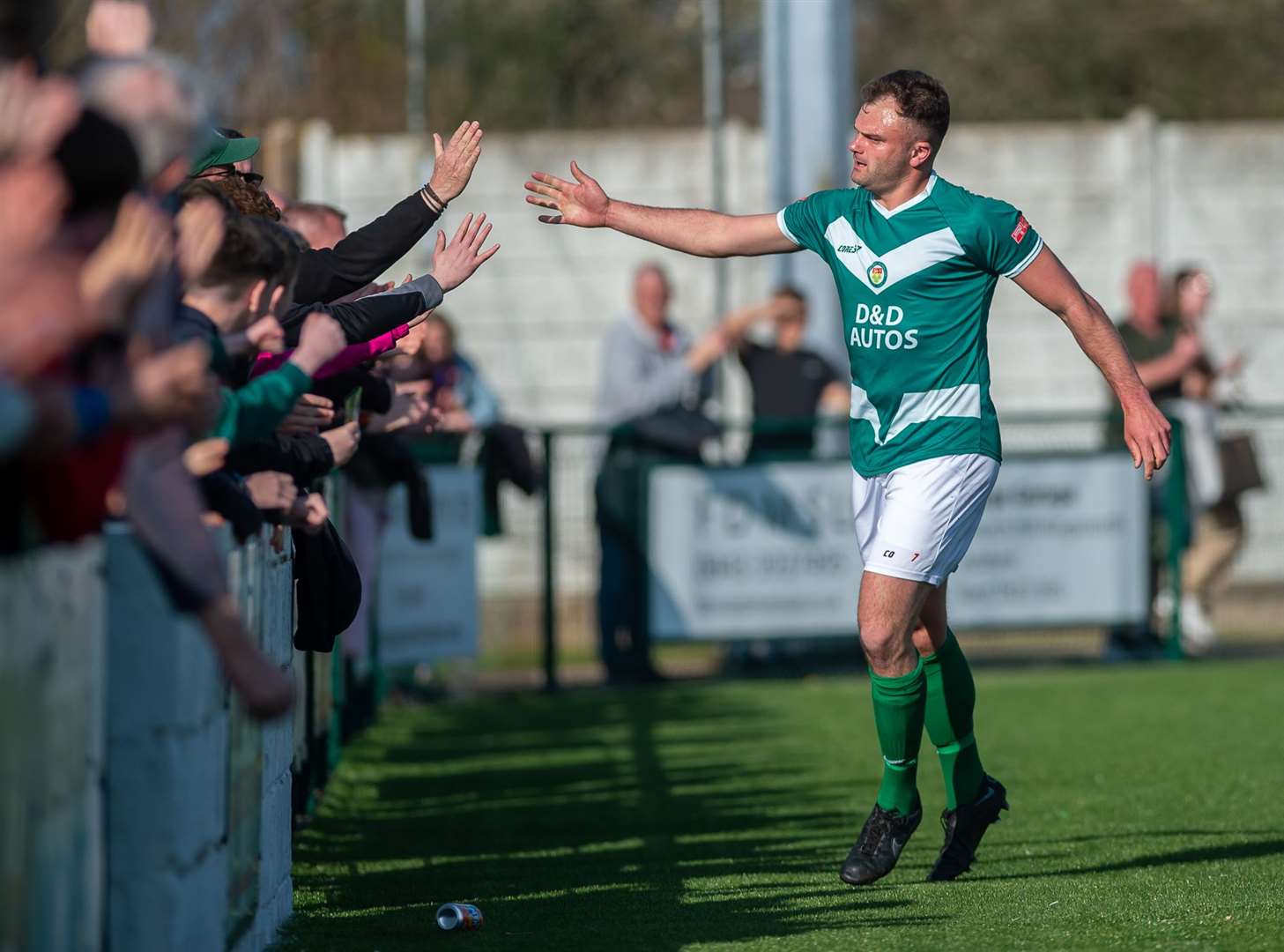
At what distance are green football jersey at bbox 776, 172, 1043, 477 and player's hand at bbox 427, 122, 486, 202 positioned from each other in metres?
1.12

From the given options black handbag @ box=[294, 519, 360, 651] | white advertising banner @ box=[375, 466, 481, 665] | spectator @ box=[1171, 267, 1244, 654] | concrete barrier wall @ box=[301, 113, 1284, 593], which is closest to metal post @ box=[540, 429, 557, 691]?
white advertising banner @ box=[375, 466, 481, 665]

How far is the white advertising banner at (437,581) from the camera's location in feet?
39.1

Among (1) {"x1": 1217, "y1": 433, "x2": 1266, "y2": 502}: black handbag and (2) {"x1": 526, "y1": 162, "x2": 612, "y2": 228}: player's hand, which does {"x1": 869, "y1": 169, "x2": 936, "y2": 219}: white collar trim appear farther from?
(1) {"x1": 1217, "y1": 433, "x2": 1266, "y2": 502}: black handbag

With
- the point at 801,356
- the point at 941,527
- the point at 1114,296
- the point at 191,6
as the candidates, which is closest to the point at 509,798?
the point at 941,527

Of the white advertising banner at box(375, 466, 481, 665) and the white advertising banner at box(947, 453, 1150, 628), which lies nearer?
the white advertising banner at box(375, 466, 481, 665)

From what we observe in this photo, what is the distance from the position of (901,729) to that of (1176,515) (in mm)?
7877

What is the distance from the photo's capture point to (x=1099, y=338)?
621 cm

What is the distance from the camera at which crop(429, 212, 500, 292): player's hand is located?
630cm

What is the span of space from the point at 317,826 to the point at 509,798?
1135 mm

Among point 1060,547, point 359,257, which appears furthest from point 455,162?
point 1060,547

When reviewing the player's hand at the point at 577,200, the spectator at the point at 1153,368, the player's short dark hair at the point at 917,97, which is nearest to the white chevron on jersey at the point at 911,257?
the player's short dark hair at the point at 917,97

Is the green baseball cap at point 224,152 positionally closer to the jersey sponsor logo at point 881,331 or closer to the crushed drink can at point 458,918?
the jersey sponsor logo at point 881,331

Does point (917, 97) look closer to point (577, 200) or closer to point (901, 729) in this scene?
point (577, 200)

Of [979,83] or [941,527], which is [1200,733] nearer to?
[941,527]
